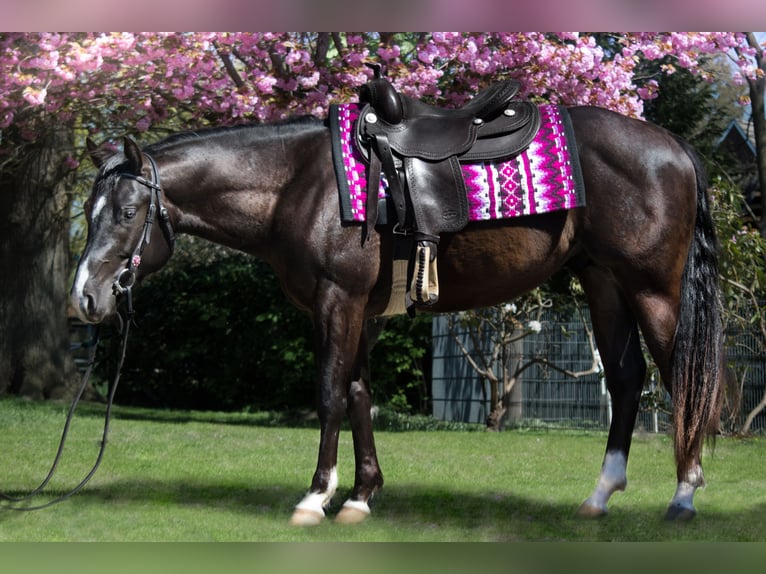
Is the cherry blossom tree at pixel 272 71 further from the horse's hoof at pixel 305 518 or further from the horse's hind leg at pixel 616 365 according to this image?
the horse's hoof at pixel 305 518

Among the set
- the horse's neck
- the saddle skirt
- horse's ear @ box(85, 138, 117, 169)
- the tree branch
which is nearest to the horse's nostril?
the horse's neck

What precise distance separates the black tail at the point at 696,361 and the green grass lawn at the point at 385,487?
0.37 meters

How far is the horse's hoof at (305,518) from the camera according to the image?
3.57 metres

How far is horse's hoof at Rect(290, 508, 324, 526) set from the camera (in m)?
3.57

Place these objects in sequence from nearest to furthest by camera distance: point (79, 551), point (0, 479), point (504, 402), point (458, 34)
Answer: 1. point (79, 551)
2. point (0, 479)
3. point (458, 34)
4. point (504, 402)

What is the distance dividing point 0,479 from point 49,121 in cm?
404

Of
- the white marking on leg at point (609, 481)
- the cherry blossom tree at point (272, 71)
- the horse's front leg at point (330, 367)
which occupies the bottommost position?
the white marking on leg at point (609, 481)

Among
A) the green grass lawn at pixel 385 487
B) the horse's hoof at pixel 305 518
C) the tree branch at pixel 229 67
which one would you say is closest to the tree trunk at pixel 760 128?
the green grass lawn at pixel 385 487

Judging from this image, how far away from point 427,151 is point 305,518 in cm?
162

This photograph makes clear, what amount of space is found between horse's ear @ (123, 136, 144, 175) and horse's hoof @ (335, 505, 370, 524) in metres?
1.69

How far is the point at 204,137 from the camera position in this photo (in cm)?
390

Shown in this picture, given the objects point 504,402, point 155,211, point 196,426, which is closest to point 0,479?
point 155,211

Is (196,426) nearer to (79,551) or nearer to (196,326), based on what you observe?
(196,326)

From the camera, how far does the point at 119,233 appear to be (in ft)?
12.0
